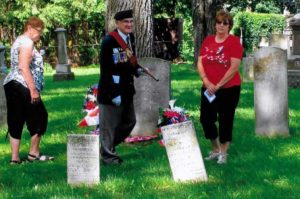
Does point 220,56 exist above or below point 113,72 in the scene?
above

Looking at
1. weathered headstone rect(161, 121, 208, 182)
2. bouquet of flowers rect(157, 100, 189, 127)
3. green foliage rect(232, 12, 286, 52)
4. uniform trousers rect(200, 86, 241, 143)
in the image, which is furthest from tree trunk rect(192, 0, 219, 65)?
green foliage rect(232, 12, 286, 52)

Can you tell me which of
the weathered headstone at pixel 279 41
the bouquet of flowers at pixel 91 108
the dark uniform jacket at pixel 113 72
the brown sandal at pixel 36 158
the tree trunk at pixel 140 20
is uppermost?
the tree trunk at pixel 140 20

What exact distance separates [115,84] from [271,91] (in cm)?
284

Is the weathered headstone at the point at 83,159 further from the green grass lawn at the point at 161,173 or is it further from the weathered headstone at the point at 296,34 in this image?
the weathered headstone at the point at 296,34

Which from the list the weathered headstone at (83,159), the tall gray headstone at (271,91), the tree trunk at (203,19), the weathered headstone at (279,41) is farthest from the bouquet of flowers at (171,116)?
the tree trunk at (203,19)

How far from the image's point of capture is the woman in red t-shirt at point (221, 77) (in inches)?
289

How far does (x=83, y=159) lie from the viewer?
21.1 ft

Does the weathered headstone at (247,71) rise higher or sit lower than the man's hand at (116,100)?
lower

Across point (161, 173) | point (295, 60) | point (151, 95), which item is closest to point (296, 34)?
point (295, 60)

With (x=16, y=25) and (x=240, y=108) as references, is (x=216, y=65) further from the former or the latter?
(x=16, y=25)

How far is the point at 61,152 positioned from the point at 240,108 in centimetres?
502

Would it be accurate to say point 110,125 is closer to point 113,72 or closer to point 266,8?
point 113,72

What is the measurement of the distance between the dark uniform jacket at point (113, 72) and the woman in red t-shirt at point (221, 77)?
916 mm

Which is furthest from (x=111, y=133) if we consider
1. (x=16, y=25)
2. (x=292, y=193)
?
(x=16, y=25)
